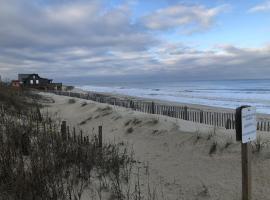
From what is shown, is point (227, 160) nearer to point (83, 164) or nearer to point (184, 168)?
point (184, 168)

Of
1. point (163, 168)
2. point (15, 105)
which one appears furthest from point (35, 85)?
point (163, 168)

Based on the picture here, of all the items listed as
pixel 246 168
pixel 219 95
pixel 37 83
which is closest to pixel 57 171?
pixel 246 168

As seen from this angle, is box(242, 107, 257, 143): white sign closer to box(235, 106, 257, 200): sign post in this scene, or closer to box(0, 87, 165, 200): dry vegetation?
box(235, 106, 257, 200): sign post

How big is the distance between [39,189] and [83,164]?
1.56m

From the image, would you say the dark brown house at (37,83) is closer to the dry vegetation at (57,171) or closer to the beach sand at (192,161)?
the beach sand at (192,161)

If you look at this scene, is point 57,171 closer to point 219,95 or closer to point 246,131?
point 246,131

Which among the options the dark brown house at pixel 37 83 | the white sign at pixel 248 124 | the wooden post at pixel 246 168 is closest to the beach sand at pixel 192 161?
the wooden post at pixel 246 168

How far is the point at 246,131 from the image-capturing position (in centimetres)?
549

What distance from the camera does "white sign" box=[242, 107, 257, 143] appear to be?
17.8 ft

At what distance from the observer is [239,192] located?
7168mm

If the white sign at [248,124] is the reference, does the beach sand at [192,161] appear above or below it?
→ below

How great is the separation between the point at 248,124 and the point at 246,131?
11 centimetres

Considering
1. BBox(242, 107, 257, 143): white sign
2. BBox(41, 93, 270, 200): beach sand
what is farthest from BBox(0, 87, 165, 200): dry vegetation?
BBox(242, 107, 257, 143): white sign

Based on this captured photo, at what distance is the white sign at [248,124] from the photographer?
17.8 feet
